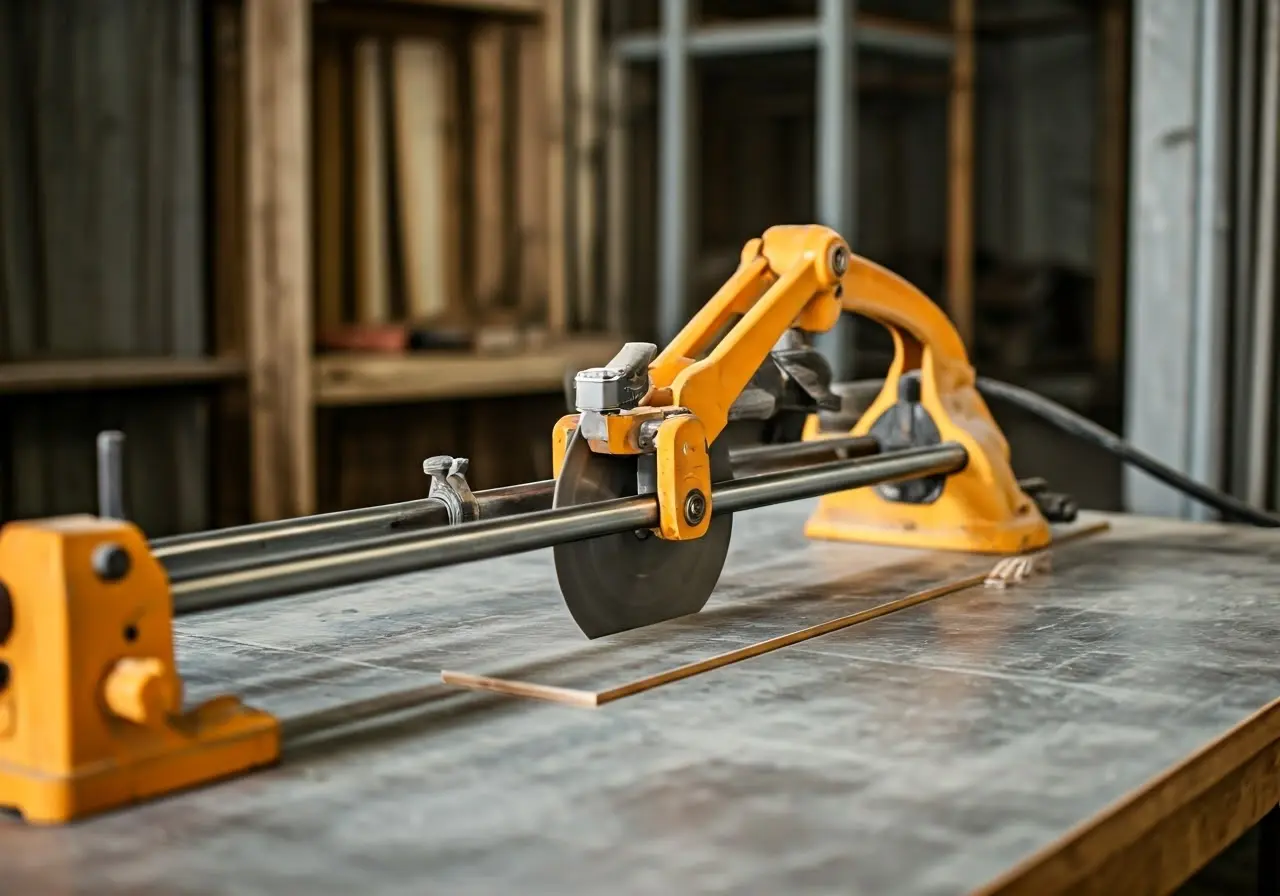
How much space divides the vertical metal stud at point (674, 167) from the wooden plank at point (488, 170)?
0.42 m

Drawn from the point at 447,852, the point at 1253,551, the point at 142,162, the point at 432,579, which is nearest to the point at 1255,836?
the point at 1253,551

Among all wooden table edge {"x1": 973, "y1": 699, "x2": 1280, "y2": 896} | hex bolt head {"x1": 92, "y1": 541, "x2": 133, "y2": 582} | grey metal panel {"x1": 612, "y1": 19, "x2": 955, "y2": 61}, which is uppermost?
grey metal panel {"x1": 612, "y1": 19, "x2": 955, "y2": 61}

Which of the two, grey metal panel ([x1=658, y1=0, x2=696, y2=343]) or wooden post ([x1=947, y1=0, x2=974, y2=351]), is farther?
wooden post ([x1=947, y1=0, x2=974, y2=351])

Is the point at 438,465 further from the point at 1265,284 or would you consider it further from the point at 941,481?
the point at 1265,284

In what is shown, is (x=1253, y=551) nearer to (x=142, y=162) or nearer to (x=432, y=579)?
(x=432, y=579)

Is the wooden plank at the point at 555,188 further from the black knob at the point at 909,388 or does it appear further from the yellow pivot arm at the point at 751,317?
the yellow pivot arm at the point at 751,317

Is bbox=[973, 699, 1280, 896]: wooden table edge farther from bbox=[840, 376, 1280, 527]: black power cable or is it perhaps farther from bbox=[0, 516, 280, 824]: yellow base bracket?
bbox=[840, 376, 1280, 527]: black power cable

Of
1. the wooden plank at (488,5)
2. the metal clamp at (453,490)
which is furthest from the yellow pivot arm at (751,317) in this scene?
the wooden plank at (488,5)

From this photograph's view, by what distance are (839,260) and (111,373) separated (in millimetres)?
1833

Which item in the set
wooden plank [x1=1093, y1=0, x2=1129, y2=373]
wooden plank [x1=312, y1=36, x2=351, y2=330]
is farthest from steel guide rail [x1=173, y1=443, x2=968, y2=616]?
wooden plank [x1=1093, y1=0, x2=1129, y2=373]

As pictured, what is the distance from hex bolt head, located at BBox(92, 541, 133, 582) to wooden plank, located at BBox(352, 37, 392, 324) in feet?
9.65

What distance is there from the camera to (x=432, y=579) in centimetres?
194

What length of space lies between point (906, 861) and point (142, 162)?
2824 mm

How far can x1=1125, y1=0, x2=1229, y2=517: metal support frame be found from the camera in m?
2.95
